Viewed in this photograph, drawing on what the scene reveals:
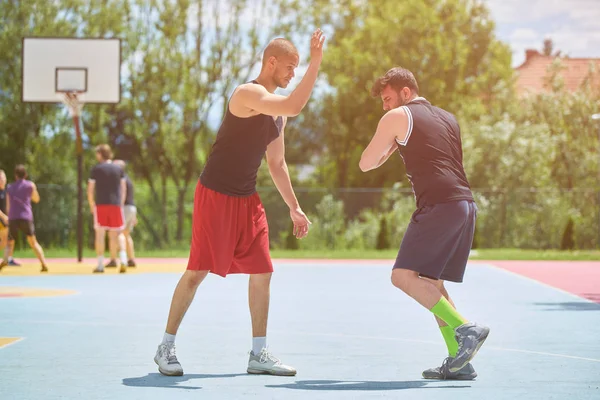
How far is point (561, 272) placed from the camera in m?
21.2

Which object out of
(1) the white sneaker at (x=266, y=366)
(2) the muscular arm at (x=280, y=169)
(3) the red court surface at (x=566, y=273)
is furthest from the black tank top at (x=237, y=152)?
(3) the red court surface at (x=566, y=273)

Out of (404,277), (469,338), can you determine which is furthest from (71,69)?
(469,338)

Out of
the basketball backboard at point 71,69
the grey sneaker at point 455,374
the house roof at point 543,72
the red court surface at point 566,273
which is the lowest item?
the red court surface at point 566,273

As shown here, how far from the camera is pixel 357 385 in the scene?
7242mm

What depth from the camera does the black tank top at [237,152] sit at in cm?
755

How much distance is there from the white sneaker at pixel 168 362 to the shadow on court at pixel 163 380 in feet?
0.13

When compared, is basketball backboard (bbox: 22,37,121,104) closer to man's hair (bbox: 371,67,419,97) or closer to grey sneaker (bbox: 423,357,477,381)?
man's hair (bbox: 371,67,419,97)

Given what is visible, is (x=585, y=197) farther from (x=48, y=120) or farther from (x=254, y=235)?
(x=254, y=235)

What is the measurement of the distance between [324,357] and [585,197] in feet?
88.5

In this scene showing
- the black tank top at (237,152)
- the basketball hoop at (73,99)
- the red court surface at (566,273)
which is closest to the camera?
the black tank top at (237,152)

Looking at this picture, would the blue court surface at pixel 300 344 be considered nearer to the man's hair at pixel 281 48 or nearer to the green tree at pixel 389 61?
the man's hair at pixel 281 48

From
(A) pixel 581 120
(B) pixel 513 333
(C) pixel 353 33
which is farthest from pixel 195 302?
(A) pixel 581 120

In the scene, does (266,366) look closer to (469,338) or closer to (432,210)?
(469,338)

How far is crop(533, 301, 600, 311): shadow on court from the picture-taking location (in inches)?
513
